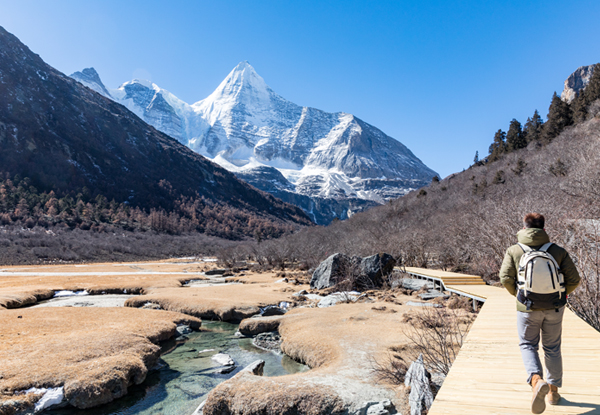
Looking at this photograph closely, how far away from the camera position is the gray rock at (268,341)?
1152 cm

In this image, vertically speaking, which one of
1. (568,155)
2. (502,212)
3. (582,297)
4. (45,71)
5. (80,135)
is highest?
(45,71)

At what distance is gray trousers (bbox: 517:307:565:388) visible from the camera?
3.67 m

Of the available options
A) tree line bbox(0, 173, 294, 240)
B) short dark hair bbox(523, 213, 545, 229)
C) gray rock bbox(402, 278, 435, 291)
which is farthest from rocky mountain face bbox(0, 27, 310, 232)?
short dark hair bbox(523, 213, 545, 229)

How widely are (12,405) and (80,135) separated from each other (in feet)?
432

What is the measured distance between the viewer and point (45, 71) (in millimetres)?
127250

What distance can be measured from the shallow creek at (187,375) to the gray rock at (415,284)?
952 centimetres

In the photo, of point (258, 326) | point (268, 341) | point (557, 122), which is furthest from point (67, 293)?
point (557, 122)

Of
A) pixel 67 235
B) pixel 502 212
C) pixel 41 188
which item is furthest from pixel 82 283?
pixel 41 188

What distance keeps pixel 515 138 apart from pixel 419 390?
229 feet

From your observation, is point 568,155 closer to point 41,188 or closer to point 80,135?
point 41,188

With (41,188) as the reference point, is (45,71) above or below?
above

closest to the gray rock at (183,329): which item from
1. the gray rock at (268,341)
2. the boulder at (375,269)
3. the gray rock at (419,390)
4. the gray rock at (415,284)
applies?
the gray rock at (268,341)

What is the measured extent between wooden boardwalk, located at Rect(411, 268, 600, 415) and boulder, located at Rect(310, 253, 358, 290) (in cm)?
1497

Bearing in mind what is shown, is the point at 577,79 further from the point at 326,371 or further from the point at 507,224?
→ the point at 326,371
